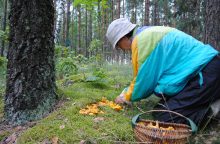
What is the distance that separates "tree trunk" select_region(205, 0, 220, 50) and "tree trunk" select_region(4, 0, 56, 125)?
291 centimetres

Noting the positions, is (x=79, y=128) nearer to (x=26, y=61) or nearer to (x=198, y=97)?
(x=26, y=61)

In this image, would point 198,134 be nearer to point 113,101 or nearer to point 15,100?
point 113,101

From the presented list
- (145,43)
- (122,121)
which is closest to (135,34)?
(145,43)

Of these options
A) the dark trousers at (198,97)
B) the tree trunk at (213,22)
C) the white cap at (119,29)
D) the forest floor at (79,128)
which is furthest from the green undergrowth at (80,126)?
the tree trunk at (213,22)

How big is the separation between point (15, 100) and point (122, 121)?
1.35m

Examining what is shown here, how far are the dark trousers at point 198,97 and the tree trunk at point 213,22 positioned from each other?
1933 mm

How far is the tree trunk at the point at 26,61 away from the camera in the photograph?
336 cm

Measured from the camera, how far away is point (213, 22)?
4.82 meters

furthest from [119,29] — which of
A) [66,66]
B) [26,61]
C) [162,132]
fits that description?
[66,66]

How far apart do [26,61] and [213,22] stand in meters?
3.28

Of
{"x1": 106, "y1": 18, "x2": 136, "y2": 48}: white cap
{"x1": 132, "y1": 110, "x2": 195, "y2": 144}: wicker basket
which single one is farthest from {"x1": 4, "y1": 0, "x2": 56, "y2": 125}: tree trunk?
{"x1": 132, "y1": 110, "x2": 195, "y2": 144}: wicker basket

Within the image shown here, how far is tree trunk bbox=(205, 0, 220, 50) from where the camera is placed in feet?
15.6

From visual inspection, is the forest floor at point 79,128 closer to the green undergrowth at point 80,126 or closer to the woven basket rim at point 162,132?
the green undergrowth at point 80,126

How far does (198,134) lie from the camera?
2.83 m
